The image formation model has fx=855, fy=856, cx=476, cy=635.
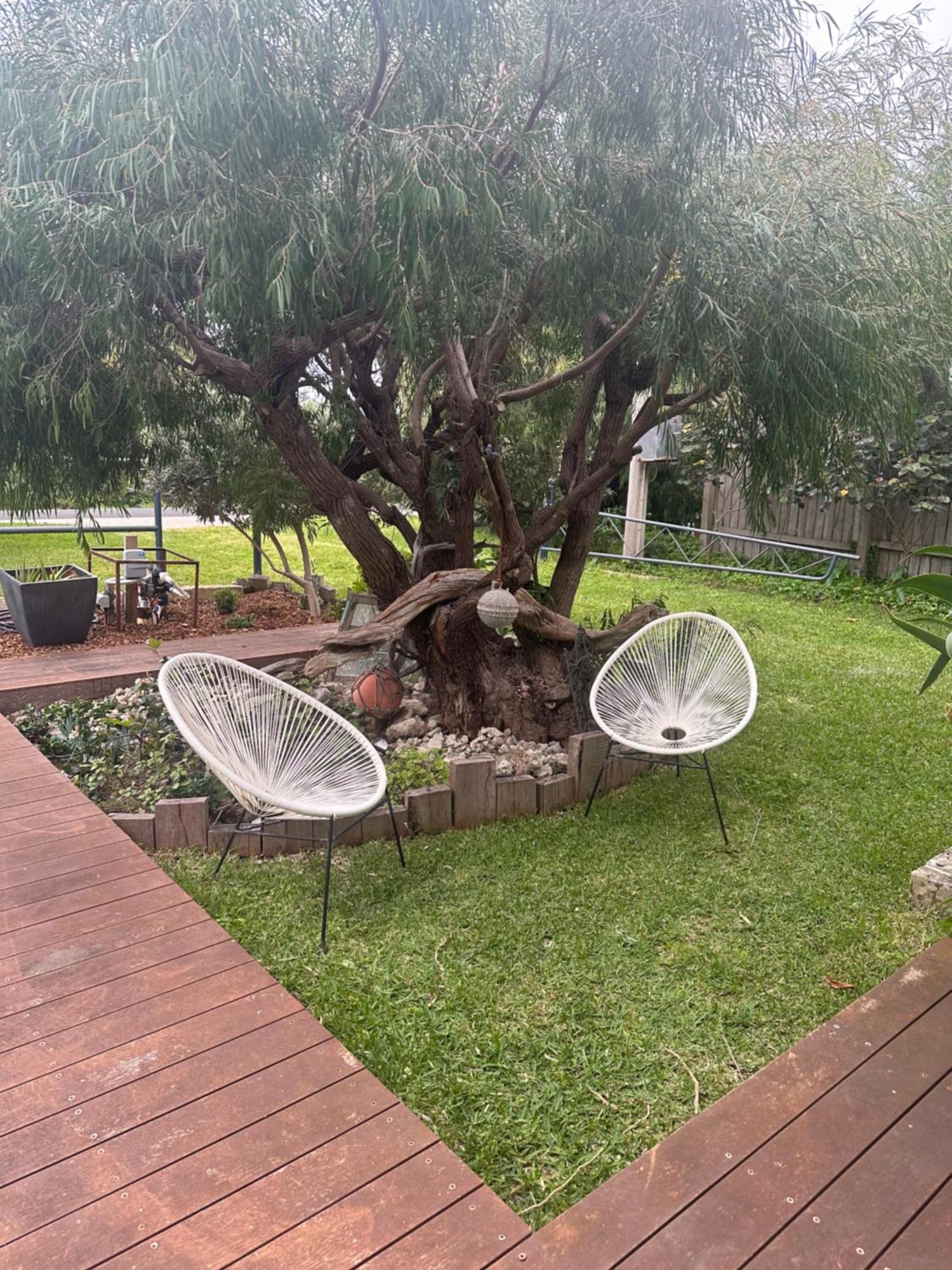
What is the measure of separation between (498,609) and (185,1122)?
249cm

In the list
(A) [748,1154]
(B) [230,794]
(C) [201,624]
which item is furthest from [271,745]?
(C) [201,624]

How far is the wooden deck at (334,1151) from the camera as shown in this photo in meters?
1.38

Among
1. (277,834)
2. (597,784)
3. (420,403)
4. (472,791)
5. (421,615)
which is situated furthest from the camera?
(420,403)

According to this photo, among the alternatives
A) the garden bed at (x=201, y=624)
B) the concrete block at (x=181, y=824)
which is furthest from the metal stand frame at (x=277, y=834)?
the garden bed at (x=201, y=624)

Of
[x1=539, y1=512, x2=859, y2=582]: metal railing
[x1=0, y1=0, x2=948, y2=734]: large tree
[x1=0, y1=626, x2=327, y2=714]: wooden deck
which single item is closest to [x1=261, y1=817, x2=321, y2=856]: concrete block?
[x1=0, y1=0, x2=948, y2=734]: large tree

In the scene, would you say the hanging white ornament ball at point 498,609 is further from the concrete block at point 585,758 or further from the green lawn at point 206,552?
the green lawn at point 206,552

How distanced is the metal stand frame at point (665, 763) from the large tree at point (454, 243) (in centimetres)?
58

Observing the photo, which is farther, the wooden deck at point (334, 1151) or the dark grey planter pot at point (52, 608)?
the dark grey planter pot at point (52, 608)

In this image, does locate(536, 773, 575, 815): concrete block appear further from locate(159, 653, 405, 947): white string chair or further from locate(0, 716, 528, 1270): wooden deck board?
locate(0, 716, 528, 1270): wooden deck board

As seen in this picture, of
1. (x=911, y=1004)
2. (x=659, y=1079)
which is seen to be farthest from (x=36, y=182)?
Result: (x=911, y=1004)

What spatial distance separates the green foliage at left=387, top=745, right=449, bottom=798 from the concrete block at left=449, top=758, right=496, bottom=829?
17 centimetres

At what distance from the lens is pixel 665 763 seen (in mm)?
3695

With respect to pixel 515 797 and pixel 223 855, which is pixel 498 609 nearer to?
pixel 515 797

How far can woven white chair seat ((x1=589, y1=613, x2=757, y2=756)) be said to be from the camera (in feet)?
12.1
